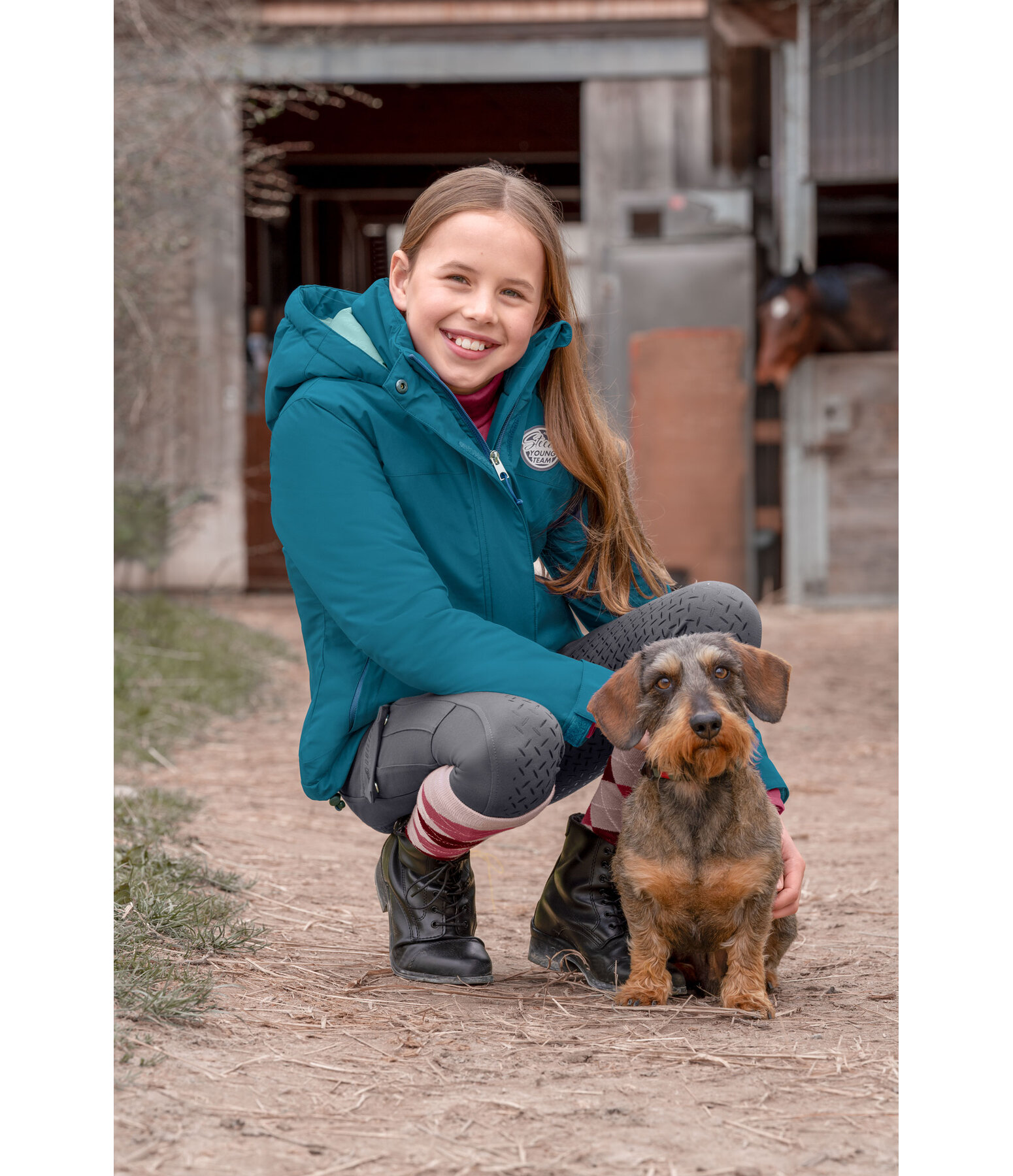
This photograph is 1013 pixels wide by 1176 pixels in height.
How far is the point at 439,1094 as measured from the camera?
209cm

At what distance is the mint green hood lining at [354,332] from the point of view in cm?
279

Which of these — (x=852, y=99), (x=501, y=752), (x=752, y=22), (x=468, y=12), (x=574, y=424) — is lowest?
(x=501, y=752)

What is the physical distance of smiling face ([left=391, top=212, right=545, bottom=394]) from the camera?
277 cm

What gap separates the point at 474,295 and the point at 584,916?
4.49 ft

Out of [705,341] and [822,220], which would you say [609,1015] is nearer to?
[705,341]

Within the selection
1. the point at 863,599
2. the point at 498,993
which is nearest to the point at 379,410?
the point at 498,993

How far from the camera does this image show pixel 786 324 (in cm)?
988

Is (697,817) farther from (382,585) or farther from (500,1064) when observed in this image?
(382,585)

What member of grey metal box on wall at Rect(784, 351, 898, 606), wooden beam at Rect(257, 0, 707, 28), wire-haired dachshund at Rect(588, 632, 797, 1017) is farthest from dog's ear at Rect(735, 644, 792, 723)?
wooden beam at Rect(257, 0, 707, 28)

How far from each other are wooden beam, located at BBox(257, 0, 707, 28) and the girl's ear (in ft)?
28.3

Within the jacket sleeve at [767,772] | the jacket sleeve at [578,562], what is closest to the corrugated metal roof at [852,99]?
the jacket sleeve at [578,562]

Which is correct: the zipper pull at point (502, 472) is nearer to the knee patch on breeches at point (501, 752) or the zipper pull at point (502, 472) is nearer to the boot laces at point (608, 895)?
the knee patch on breeches at point (501, 752)

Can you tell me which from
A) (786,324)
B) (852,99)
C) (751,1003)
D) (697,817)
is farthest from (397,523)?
(852,99)

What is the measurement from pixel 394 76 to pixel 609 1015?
31.9 feet
